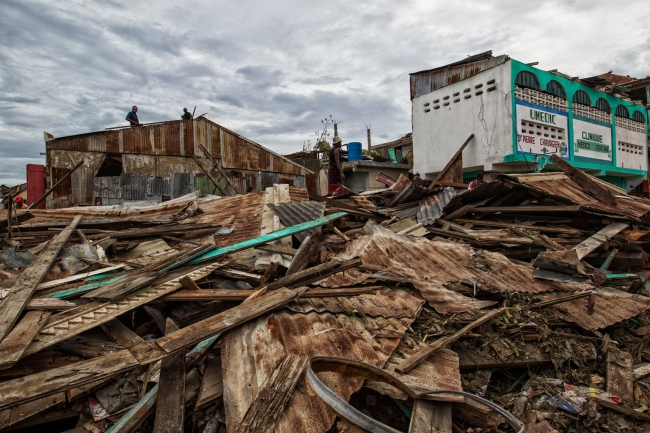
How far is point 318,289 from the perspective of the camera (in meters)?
3.70

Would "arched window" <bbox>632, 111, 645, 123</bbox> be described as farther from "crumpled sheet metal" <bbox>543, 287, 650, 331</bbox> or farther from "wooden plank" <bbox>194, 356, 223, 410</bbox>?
"wooden plank" <bbox>194, 356, 223, 410</bbox>

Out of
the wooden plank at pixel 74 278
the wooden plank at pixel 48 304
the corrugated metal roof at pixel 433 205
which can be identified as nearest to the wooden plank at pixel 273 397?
the wooden plank at pixel 48 304

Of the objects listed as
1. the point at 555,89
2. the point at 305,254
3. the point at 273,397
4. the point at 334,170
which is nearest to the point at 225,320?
the point at 273,397

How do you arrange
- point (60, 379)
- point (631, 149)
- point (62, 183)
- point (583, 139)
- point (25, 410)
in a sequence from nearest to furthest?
point (60, 379) < point (25, 410) < point (62, 183) < point (583, 139) < point (631, 149)

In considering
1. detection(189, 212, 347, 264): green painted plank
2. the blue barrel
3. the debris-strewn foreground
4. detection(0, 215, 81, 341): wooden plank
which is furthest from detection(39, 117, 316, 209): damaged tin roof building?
detection(189, 212, 347, 264): green painted plank

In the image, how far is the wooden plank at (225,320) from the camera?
2.54 metres

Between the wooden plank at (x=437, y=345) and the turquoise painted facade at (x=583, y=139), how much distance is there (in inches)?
430

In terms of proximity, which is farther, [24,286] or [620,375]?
[24,286]

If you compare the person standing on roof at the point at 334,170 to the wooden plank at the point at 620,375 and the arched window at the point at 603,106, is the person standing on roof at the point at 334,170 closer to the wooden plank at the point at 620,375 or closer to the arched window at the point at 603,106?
the wooden plank at the point at 620,375

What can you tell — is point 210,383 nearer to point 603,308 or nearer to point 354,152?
point 603,308

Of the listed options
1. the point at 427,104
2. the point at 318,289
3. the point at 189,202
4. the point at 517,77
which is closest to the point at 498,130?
the point at 517,77

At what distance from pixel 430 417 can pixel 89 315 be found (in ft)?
9.18

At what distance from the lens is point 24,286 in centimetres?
359

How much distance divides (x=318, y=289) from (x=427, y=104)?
46.0 feet
